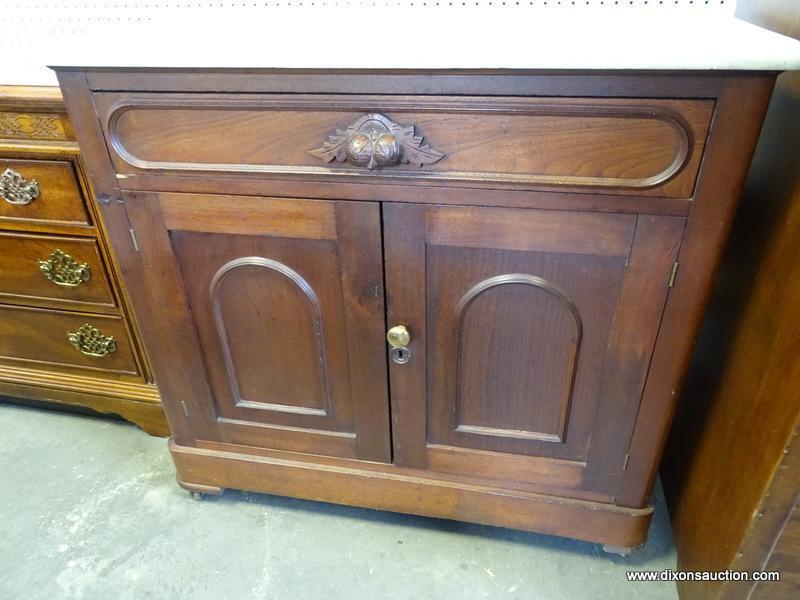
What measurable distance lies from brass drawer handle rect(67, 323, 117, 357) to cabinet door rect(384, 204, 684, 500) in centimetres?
65

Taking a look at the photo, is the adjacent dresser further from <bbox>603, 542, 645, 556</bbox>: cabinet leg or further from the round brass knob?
<bbox>603, 542, 645, 556</bbox>: cabinet leg

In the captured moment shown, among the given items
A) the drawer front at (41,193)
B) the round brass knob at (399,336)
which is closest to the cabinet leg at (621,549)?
the round brass knob at (399,336)

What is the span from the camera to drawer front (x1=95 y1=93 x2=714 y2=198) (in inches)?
25.7

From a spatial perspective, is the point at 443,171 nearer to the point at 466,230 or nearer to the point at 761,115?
the point at 466,230

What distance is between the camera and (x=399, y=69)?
2.16 feet

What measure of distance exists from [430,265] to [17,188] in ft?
2.55

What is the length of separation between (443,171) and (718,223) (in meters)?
0.33

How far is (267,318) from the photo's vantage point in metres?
0.91

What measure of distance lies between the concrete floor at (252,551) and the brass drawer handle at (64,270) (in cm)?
42

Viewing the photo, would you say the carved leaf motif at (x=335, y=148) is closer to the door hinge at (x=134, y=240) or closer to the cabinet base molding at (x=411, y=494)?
the door hinge at (x=134, y=240)
